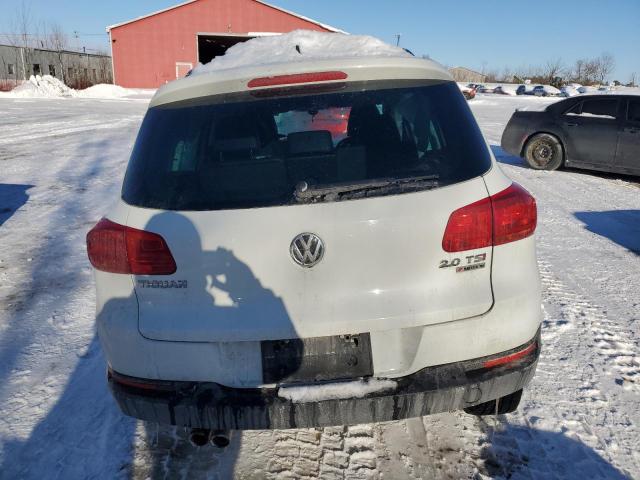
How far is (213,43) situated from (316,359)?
41.6 meters

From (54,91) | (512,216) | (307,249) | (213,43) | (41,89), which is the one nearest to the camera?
(307,249)

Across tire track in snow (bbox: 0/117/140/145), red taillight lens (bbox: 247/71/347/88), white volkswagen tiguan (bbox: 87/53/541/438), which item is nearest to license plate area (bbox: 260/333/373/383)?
white volkswagen tiguan (bbox: 87/53/541/438)

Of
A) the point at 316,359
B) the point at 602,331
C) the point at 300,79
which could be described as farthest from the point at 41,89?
the point at 316,359

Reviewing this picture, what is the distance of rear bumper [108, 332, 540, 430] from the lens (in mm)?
1894

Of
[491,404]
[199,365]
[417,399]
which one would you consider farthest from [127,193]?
[491,404]

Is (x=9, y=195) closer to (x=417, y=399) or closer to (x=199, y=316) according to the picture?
(x=199, y=316)

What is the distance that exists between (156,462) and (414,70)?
7.01ft

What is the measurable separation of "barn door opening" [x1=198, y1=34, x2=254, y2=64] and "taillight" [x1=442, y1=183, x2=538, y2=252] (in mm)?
33583

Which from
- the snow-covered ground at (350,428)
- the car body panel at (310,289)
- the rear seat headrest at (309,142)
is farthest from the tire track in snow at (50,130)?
the car body panel at (310,289)

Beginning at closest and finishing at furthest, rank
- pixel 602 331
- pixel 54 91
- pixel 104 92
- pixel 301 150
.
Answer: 1. pixel 301 150
2. pixel 602 331
3. pixel 54 91
4. pixel 104 92

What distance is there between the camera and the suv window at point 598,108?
356 inches

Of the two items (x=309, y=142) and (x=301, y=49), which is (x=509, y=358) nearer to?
(x=309, y=142)

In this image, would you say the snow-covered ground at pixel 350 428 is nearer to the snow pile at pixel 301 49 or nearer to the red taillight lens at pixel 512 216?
the red taillight lens at pixel 512 216

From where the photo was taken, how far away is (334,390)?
1.90 m
